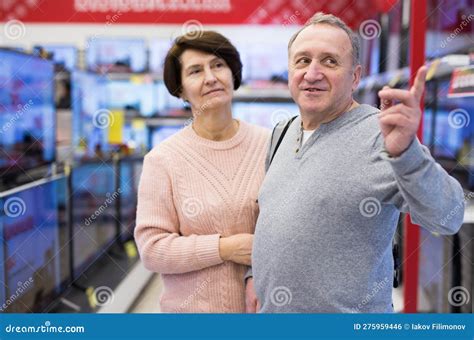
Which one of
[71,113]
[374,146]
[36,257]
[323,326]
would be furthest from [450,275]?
[71,113]

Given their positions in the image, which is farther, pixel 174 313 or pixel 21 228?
pixel 21 228

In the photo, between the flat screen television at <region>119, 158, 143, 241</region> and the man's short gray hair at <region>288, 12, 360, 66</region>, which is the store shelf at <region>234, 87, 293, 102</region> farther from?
the man's short gray hair at <region>288, 12, 360, 66</region>

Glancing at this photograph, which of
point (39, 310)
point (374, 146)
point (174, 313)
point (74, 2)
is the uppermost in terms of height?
point (74, 2)

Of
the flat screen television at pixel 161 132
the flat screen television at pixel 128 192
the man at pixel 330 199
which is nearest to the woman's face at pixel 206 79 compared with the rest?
the man at pixel 330 199

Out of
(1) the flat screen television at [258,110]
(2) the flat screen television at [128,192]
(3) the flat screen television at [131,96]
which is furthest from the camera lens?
(2) the flat screen television at [128,192]

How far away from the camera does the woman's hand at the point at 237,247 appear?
1472 millimetres

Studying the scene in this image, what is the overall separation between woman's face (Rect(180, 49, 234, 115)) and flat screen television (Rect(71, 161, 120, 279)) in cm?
185

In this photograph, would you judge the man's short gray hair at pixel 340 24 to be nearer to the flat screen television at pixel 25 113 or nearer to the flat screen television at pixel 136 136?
the flat screen television at pixel 25 113

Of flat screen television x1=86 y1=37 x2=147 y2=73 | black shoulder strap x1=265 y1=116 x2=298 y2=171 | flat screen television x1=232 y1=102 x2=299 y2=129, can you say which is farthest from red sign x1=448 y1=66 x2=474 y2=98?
flat screen television x1=86 y1=37 x2=147 y2=73

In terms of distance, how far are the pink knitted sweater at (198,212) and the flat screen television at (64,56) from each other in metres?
3.03

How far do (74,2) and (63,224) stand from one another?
2.00m

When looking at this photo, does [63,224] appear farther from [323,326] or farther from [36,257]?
[323,326]

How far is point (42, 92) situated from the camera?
3.07 m

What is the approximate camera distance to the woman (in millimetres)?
1467
